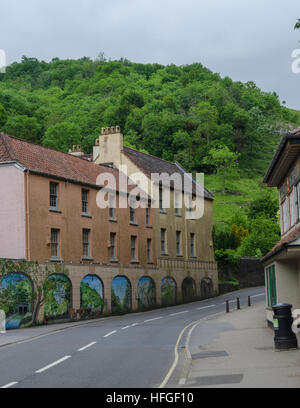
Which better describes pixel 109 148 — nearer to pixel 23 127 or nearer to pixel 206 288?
pixel 206 288

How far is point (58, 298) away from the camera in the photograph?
36.5 metres

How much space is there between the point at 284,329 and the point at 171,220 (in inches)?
1393

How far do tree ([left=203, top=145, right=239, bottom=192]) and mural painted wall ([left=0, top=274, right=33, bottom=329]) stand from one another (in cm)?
7697

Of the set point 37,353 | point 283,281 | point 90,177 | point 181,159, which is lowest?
→ point 37,353

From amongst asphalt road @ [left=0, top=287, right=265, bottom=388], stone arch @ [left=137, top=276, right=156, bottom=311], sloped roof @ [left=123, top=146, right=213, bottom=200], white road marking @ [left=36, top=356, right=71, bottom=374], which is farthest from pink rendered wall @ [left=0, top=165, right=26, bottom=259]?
sloped roof @ [left=123, top=146, right=213, bottom=200]

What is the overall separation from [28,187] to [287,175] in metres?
16.3

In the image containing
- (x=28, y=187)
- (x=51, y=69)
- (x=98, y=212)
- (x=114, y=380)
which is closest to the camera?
(x=114, y=380)

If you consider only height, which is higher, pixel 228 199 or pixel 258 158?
pixel 258 158

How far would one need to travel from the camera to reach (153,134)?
11862 centimetres

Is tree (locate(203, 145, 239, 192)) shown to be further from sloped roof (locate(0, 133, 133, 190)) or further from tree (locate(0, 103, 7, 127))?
sloped roof (locate(0, 133, 133, 190))

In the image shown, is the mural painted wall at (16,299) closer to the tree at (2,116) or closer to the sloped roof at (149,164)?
the sloped roof at (149,164)

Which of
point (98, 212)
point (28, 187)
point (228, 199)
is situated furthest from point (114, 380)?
point (228, 199)

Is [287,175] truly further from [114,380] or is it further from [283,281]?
[114,380]

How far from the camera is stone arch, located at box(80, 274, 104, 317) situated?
39.0m
